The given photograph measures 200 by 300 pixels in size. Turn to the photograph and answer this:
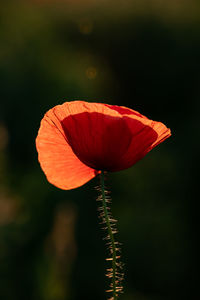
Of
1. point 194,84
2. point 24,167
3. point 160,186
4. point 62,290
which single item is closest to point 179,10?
point 194,84

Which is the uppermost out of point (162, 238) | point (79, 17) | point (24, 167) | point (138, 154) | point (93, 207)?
point (79, 17)

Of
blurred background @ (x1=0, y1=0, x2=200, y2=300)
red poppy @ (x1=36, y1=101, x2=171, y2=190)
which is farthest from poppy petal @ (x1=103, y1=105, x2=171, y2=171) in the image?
blurred background @ (x1=0, y1=0, x2=200, y2=300)

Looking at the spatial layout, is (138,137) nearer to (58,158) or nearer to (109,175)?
(58,158)

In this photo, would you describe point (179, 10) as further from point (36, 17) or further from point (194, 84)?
point (36, 17)

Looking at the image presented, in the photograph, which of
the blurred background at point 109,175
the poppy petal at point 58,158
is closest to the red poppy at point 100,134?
the poppy petal at point 58,158

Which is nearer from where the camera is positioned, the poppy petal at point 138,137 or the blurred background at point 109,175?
the poppy petal at point 138,137

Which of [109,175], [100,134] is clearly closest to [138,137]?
[100,134]

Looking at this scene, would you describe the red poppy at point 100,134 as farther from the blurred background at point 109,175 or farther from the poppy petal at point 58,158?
the blurred background at point 109,175
